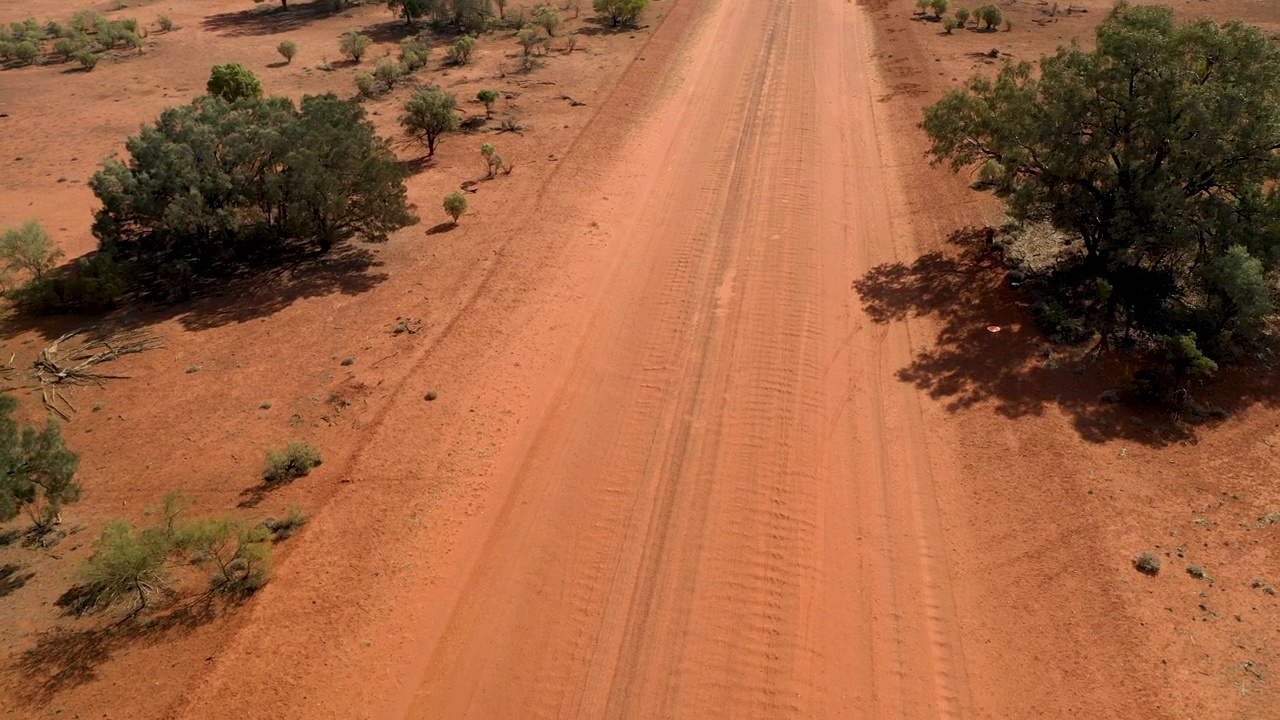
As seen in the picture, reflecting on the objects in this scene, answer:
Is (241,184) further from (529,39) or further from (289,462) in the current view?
(529,39)

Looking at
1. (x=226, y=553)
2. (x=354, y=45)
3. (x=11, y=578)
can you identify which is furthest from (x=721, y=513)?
(x=354, y=45)

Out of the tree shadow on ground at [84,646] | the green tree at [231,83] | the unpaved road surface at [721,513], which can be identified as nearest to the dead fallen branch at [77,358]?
the tree shadow on ground at [84,646]

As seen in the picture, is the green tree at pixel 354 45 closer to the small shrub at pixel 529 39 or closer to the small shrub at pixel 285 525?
the small shrub at pixel 529 39

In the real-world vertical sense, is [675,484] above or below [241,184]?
below

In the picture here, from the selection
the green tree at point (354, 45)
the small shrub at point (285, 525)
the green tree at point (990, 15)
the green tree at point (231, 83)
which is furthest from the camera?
the green tree at point (990, 15)

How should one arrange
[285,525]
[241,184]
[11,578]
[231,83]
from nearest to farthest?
[11,578] → [285,525] → [241,184] → [231,83]

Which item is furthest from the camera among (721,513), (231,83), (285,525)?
(231,83)

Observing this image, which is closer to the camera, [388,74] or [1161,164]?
[1161,164]

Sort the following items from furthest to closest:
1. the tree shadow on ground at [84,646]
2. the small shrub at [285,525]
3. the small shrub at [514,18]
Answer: the small shrub at [514,18], the small shrub at [285,525], the tree shadow on ground at [84,646]
